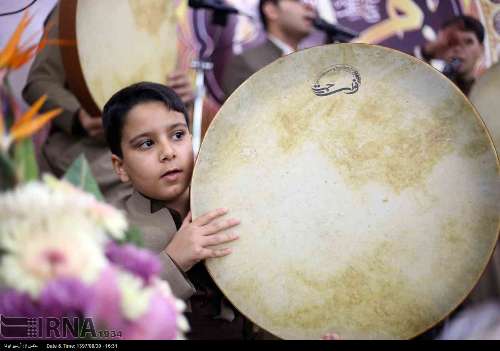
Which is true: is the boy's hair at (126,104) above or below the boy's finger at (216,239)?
above

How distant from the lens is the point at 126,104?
1.46m

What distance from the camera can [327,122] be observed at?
1.39 meters

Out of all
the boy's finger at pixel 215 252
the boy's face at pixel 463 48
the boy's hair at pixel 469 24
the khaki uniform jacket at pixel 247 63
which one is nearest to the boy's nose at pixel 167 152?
the boy's finger at pixel 215 252

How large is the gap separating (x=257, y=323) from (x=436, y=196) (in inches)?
18.4

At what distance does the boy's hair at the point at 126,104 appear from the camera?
146 centimetres

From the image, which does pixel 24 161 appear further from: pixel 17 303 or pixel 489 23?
pixel 489 23

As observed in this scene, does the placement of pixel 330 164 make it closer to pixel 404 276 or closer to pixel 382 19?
pixel 404 276

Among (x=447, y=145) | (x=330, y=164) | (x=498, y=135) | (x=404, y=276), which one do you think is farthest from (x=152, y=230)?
(x=498, y=135)

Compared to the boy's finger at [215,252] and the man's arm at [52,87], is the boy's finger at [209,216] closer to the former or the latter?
the boy's finger at [215,252]

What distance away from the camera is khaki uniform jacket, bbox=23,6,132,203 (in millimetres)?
1748

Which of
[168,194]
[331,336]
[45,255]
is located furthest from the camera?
[168,194]

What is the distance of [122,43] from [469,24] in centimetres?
112

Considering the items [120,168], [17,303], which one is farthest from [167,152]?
[17,303]

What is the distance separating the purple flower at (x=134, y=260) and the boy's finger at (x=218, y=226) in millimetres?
308
